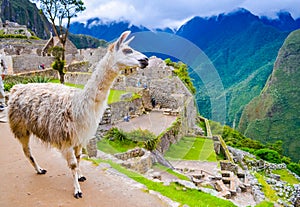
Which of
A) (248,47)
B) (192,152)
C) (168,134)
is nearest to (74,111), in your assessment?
(168,134)

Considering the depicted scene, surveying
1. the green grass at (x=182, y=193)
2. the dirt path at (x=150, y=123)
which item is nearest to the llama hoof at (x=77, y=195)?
the green grass at (x=182, y=193)

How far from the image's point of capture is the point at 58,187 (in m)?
3.88

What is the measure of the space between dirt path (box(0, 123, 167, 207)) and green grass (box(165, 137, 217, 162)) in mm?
5927

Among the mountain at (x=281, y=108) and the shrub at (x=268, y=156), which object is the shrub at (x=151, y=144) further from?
the mountain at (x=281, y=108)

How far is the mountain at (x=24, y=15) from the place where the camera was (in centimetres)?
7969

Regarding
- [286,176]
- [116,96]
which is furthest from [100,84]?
[286,176]

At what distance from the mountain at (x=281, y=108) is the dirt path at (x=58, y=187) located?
4496cm

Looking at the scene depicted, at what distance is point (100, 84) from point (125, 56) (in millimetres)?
464

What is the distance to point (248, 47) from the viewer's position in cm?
6175

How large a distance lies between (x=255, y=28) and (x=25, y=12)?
66226 millimetres

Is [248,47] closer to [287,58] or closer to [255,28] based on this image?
[255,28]

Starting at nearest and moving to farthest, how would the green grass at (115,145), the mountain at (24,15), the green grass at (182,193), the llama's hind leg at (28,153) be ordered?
the llama's hind leg at (28,153)
the green grass at (182,193)
the green grass at (115,145)
the mountain at (24,15)

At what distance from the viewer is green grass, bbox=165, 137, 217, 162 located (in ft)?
36.1

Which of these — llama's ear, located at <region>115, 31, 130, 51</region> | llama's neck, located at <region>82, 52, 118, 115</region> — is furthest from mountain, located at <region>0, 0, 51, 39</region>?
llama's ear, located at <region>115, 31, 130, 51</region>
